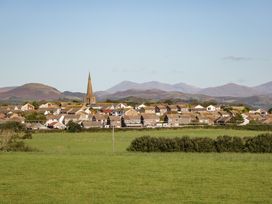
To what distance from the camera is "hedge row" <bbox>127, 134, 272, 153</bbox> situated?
4712 cm

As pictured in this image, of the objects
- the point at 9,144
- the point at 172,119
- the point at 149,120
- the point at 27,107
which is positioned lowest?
the point at 149,120

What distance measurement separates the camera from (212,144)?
4766cm

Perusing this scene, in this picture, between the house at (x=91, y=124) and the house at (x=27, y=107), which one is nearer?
the house at (x=91, y=124)

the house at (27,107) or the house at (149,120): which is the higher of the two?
the house at (27,107)

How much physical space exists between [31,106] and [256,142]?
139571 mm

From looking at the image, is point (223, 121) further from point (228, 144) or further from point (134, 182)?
point (134, 182)

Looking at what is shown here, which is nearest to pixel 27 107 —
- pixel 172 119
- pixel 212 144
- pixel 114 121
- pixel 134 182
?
pixel 114 121

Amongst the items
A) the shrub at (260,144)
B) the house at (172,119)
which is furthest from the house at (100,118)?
the shrub at (260,144)

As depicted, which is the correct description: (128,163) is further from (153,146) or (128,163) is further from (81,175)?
(153,146)

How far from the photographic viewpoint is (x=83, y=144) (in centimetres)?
6338

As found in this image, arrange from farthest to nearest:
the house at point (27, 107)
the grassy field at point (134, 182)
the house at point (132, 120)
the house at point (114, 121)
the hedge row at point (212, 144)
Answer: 1. the house at point (27, 107)
2. the house at point (132, 120)
3. the house at point (114, 121)
4. the hedge row at point (212, 144)
5. the grassy field at point (134, 182)

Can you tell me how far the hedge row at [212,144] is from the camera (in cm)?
4712

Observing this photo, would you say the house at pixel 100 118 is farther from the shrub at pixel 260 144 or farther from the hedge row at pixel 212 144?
the shrub at pixel 260 144

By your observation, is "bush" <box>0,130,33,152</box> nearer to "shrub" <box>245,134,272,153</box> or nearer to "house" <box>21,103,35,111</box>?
"shrub" <box>245,134,272,153</box>
